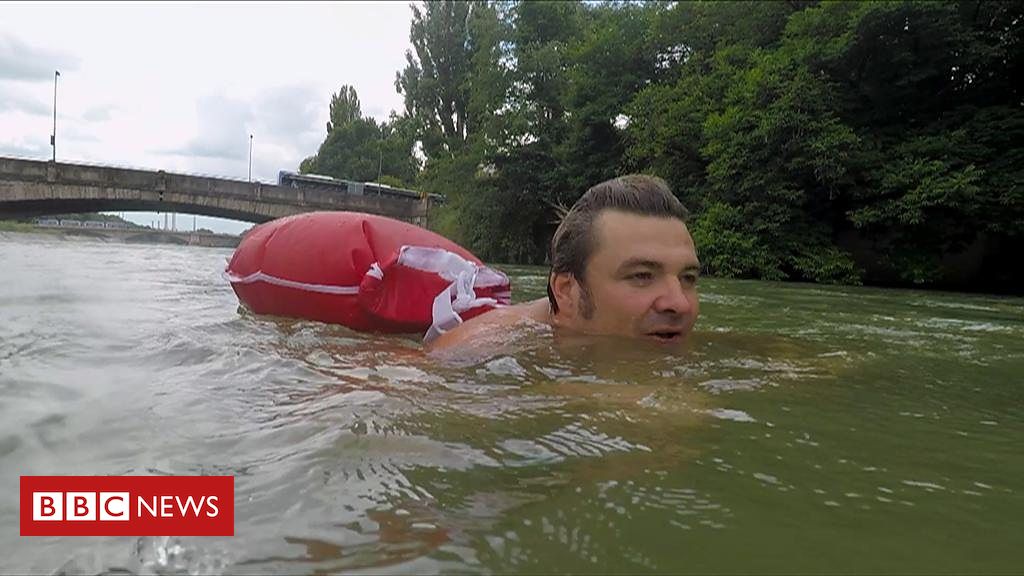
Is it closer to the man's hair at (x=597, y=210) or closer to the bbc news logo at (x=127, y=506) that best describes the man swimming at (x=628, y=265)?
the man's hair at (x=597, y=210)

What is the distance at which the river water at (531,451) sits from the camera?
3.20 feet

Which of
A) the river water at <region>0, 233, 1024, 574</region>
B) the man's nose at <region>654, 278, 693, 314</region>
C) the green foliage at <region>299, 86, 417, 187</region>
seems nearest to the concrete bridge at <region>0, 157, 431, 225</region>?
the green foliage at <region>299, 86, 417, 187</region>

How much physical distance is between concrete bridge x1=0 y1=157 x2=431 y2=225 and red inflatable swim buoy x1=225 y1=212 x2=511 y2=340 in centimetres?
2728

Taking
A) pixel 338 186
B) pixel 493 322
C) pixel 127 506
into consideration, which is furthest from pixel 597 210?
pixel 338 186

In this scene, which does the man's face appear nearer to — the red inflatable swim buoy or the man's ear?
the man's ear

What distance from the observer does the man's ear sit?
281 cm

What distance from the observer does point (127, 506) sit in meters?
1.14

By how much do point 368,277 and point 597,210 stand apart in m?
1.39

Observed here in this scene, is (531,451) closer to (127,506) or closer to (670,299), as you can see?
(127,506)

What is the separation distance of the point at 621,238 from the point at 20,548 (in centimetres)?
206

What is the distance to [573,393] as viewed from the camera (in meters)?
2.01

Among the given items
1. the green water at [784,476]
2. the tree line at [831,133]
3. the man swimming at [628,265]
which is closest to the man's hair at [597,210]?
the man swimming at [628,265]

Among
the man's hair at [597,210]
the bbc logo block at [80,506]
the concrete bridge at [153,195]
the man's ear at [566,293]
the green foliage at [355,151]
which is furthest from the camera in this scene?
the green foliage at [355,151]

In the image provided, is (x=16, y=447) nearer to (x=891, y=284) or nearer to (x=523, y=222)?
(x=891, y=284)
